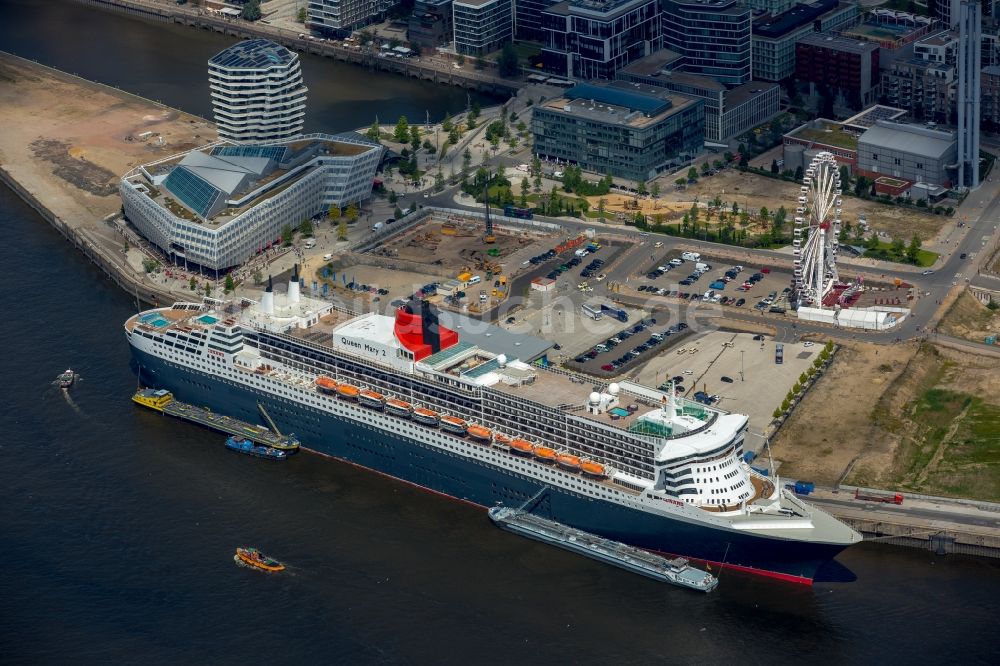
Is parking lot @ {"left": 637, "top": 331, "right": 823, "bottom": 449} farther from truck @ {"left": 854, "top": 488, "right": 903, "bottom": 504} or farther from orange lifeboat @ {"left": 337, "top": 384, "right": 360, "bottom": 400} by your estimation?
orange lifeboat @ {"left": 337, "top": 384, "right": 360, "bottom": 400}

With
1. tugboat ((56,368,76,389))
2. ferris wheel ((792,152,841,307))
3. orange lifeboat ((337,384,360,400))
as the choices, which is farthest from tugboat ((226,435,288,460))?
ferris wheel ((792,152,841,307))

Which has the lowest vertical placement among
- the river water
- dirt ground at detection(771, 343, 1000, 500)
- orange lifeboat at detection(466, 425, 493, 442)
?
the river water

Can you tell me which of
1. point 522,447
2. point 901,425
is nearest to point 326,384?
point 522,447

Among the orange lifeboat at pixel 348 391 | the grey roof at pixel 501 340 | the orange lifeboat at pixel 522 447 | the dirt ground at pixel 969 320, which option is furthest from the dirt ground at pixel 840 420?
the orange lifeboat at pixel 348 391

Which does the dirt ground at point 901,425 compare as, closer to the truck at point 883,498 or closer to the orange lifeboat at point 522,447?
the truck at point 883,498

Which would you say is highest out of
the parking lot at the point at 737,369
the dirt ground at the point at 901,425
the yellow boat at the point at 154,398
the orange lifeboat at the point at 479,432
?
the orange lifeboat at the point at 479,432

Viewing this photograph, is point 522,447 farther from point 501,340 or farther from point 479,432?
point 501,340
